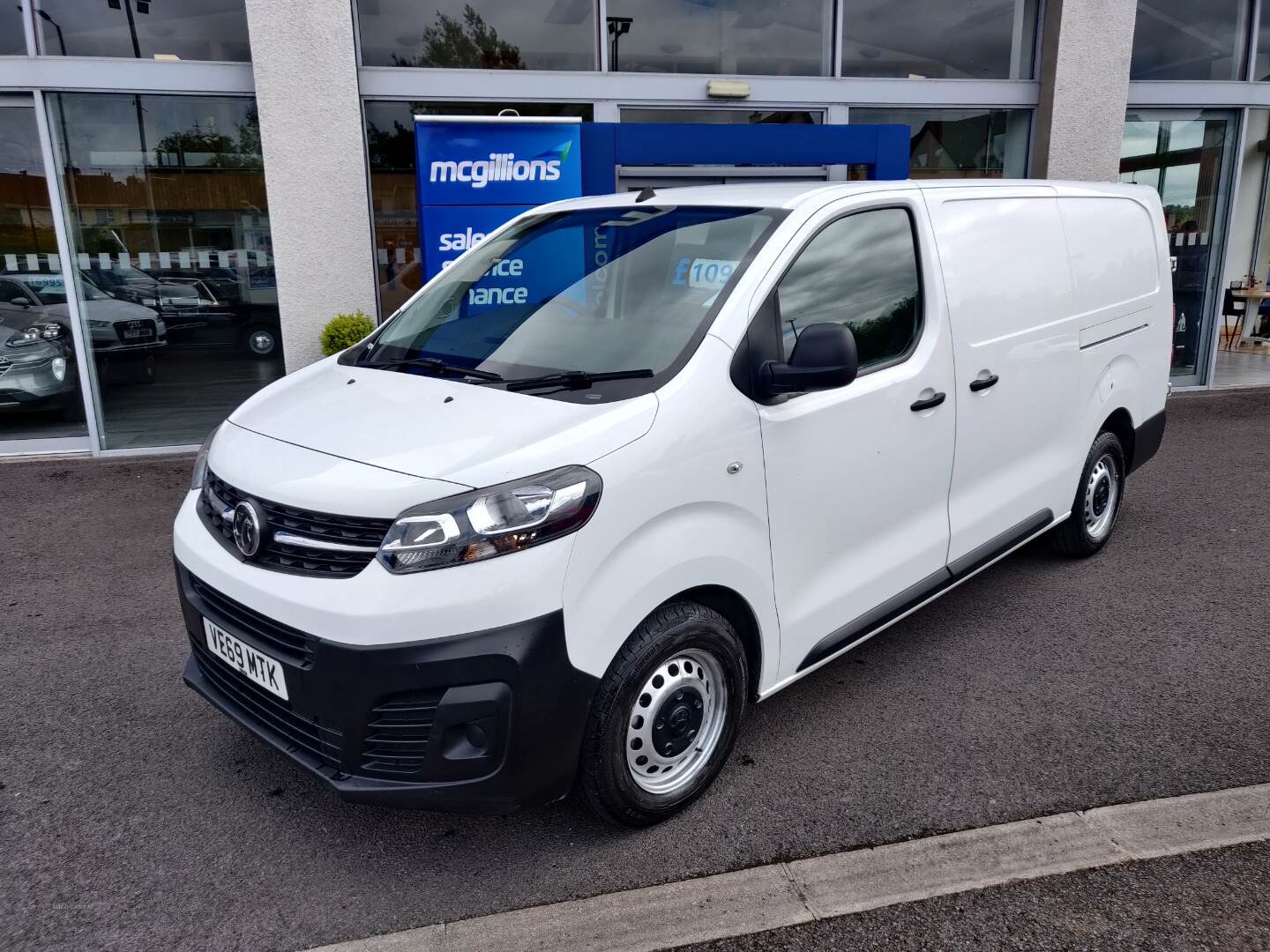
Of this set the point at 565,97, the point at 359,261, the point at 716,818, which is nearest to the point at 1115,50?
the point at 565,97

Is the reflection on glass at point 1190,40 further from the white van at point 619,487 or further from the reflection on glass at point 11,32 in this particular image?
the reflection on glass at point 11,32

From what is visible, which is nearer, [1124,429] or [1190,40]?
[1124,429]

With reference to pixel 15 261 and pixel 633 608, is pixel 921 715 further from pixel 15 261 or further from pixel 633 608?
pixel 15 261

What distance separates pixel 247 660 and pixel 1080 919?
7.70ft

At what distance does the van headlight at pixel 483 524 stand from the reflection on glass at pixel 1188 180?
9.58 m

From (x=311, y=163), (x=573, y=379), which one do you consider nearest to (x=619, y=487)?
(x=573, y=379)

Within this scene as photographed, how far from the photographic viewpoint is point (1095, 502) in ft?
16.6

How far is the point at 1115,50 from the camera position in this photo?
913 cm

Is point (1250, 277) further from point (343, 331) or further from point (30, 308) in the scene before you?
point (30, 308)

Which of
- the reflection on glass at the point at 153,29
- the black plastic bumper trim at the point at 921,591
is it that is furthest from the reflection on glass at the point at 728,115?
the black plastic bumper trim at the point at 921,591

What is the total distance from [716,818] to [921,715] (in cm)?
103

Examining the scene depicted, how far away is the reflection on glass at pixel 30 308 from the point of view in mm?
7605

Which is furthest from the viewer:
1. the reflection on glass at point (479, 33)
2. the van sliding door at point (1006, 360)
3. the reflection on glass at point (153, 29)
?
the reflection on glass at point (479, 33)

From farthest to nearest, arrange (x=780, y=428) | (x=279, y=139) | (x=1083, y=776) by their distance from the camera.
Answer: (x=279, y=139) → (x=1083, y=776) → (x=780, y=428)
